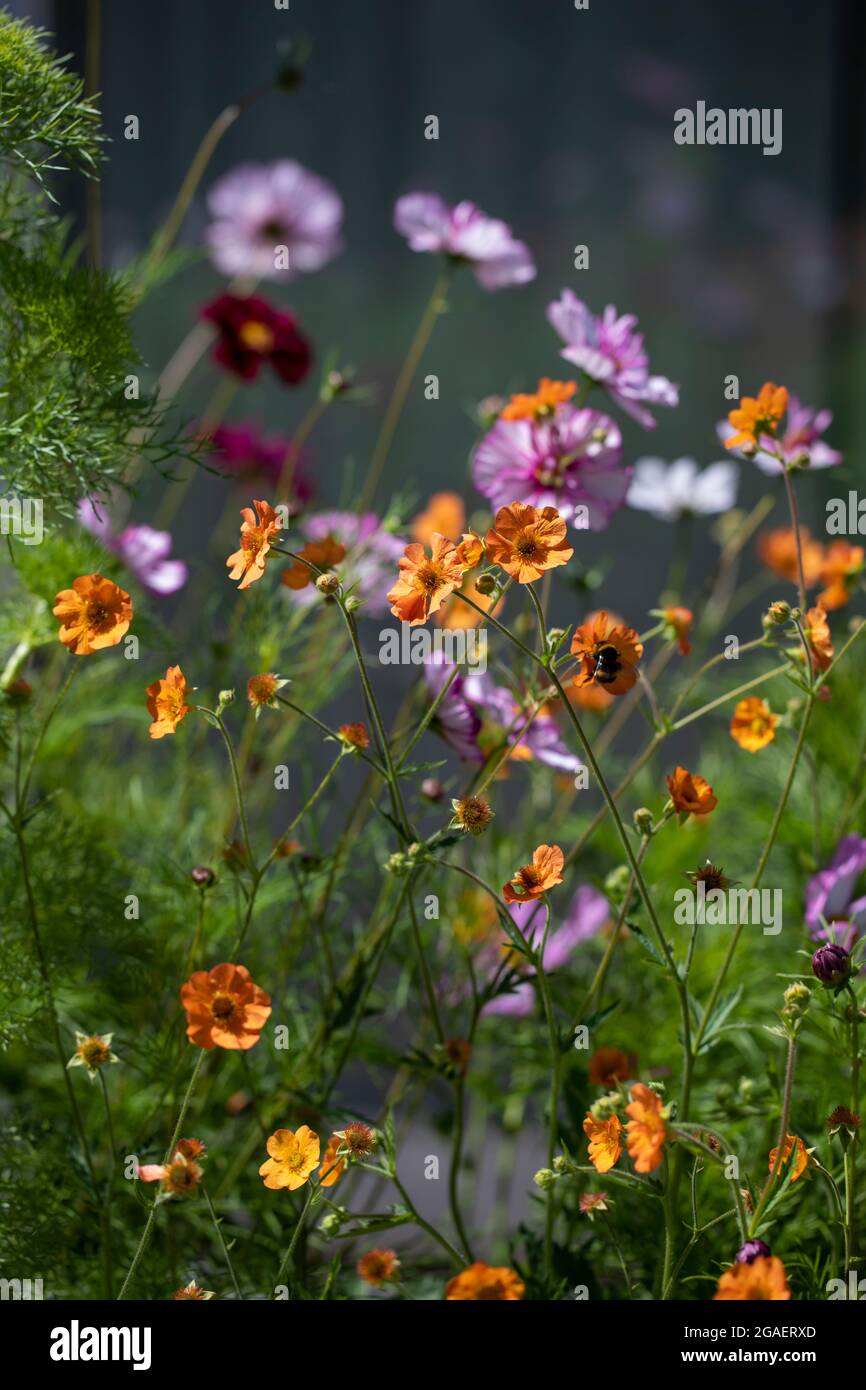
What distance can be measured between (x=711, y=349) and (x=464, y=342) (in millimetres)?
289

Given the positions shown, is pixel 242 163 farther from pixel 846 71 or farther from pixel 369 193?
pixel 846 71

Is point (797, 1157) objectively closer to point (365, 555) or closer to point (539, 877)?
point (539, 877)

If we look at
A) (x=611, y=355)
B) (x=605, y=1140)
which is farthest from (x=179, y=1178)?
(x=611, y=355)

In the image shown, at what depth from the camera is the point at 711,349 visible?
57.4 inches

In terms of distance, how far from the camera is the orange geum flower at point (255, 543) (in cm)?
43

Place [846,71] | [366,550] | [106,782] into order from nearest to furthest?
1. [366,550]
2. [106,782]
3. [846,71]

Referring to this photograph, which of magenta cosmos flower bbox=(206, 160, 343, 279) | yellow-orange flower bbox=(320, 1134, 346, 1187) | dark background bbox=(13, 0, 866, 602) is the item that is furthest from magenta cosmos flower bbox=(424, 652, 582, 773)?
dark background bbox=(13, 0, 866, 602)

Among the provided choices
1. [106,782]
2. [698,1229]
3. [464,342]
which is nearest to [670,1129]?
[698,1229]

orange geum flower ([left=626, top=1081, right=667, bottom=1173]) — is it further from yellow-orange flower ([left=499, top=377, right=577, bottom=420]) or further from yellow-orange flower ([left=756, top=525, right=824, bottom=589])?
yellow-orange flower ([left=756, top=525, right=824, bottom=589])

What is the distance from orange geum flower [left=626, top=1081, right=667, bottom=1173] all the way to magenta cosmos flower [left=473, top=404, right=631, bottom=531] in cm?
24

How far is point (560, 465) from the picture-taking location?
542 millimetres

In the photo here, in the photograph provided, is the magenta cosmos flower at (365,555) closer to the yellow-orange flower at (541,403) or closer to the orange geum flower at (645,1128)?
the yellow-orange flower at (541,403)

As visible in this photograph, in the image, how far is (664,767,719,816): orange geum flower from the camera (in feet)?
1.47

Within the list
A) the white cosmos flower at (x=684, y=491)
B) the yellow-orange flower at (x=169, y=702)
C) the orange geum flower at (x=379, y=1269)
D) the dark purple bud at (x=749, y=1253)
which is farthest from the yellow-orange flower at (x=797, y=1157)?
the white cosmos flower at (x=684, y=491)
